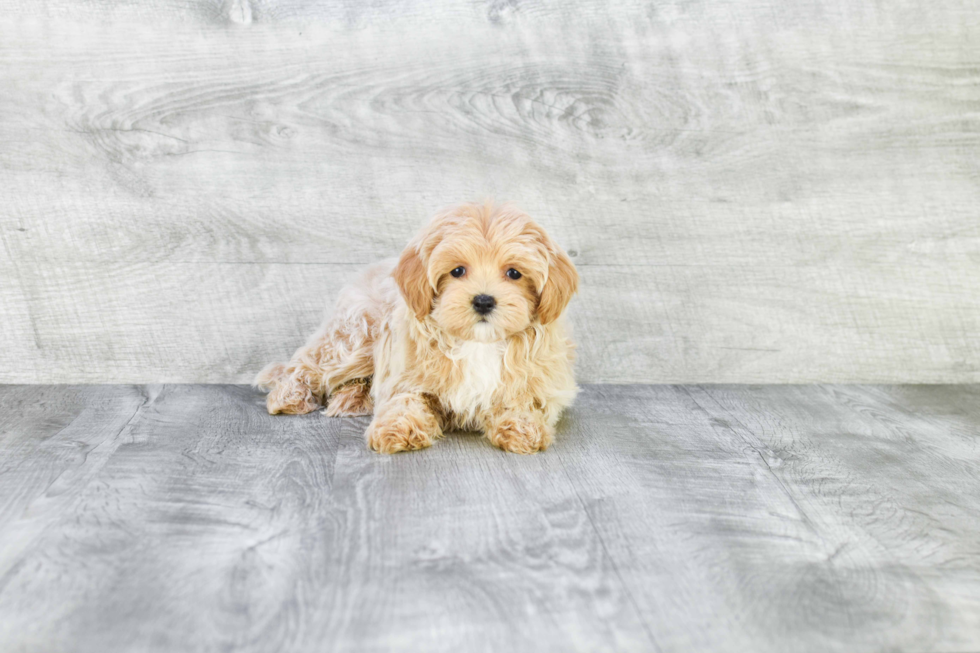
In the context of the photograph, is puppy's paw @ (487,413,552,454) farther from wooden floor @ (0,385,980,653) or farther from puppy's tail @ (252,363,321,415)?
puppy's tail @ (252,363,321,415)

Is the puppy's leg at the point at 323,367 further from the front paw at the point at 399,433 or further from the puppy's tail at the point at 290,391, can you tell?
the front paw at the point at 399,433

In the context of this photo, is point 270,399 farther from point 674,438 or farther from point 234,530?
point 674,438

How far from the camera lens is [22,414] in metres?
2.47

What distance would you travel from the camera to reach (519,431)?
85.6 inches

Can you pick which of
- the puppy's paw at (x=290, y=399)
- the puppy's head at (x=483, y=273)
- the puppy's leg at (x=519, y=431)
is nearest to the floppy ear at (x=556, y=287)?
the puppy's head at (x=483, y=273)

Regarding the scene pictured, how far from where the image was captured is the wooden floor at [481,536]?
136cm

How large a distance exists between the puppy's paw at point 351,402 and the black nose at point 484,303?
0.71 metres

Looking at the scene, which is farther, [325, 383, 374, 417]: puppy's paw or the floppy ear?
[325, 383, 374, 417]: puppy's paw

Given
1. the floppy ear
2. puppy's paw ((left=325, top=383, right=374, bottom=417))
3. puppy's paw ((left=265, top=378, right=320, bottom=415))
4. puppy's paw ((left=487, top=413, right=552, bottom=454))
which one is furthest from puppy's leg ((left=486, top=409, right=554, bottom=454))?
puppy's paw ((left=265, top=378, right=320, bottom=415))

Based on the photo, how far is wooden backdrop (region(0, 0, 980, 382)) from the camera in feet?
9.00

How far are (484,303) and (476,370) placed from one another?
26 centimetres

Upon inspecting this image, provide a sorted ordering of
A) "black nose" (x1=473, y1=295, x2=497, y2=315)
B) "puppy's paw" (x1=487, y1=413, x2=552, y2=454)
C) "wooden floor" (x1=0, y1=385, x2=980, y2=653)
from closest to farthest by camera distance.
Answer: "wooden floor" (x1=0, y1=385, x2=980, y2=653)
"black nose" (x1=473, y1=295, x2=497, y2=315)
"puppy's paw" (x1=487, y1=413, x2=552, y2=454)

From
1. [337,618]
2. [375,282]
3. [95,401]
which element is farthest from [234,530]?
[95,401]

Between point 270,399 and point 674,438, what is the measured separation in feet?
4.30
